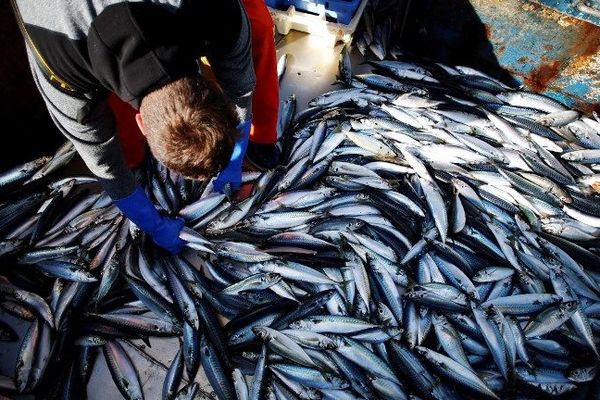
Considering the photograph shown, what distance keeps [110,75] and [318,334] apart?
197cm

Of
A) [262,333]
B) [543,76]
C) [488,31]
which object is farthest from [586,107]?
[262,333]

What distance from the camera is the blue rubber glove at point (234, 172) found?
3.00 meters

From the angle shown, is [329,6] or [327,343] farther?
[329,6]

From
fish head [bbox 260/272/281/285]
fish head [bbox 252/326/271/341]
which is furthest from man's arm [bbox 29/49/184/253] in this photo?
fish head [bbox 252/326/271/341]

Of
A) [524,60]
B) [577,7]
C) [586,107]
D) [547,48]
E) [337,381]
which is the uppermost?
[577,7]

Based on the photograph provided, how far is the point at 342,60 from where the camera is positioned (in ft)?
13.6

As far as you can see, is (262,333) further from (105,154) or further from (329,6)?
(329,6)

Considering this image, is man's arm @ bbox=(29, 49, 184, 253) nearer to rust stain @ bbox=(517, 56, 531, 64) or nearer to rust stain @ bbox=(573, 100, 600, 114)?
rust stain @ bbox=(517, 56, 531, 64)

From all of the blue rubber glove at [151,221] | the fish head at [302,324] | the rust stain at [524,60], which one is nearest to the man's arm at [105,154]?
the blue rubber glove at [151,221]

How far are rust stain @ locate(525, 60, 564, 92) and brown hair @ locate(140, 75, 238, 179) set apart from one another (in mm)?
3621

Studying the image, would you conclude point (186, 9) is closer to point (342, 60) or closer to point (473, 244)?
point (473, 244)

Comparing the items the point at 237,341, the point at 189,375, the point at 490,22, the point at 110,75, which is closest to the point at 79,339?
the point at 189,375

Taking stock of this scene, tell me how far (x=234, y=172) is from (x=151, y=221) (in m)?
0.72

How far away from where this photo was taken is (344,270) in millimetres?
2873
